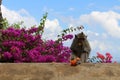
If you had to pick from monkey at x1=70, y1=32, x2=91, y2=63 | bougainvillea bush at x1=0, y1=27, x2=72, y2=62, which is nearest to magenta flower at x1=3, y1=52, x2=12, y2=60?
bougainvillea bush at x1=0, y1=27, x2=72, y2=62

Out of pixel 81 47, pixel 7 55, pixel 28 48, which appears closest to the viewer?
pixel 81 47

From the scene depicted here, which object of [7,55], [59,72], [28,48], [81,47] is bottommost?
[59,72]

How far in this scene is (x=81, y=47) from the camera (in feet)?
37.7

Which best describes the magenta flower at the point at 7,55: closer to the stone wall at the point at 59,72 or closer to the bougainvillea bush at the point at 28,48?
the bougainvillea bush at the point at 28,48

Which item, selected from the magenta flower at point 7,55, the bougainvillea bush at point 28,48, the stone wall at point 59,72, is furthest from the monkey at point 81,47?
the magenta flower at point 7,55

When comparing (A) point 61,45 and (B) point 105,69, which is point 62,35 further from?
(B) point 105,69

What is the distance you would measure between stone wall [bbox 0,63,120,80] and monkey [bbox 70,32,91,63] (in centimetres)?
157

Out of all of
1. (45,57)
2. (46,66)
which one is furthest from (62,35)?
(46,66)

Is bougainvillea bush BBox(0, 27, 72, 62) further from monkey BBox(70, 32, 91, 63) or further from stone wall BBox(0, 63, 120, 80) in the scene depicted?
stone wall BBox(0, 63, 120, 80)

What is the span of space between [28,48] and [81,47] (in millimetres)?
5481

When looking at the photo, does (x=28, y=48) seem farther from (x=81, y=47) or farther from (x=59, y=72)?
(x=59, y=72)

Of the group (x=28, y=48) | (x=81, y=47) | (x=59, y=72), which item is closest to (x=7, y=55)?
(x=28, y=48)

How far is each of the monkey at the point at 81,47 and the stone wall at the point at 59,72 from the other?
1566 millimetres

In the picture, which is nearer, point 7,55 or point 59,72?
point 59,72
